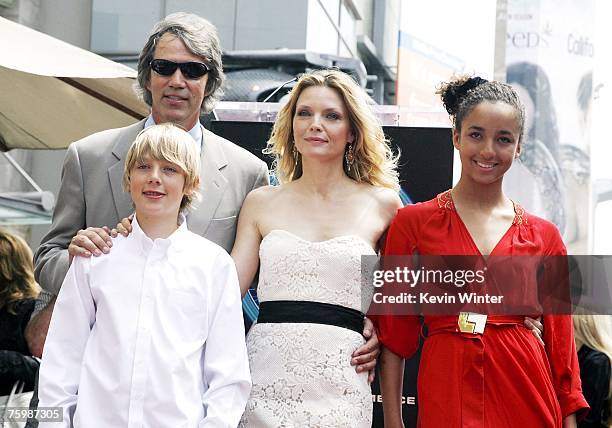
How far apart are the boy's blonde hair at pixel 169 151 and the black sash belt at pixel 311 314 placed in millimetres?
517

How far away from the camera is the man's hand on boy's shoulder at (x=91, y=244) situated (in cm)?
287

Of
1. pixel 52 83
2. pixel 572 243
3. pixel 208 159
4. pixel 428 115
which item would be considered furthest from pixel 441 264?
A: pixel 572 243

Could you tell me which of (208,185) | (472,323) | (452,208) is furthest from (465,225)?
(208,185)

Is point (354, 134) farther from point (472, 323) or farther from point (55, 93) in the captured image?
point (55, 93)

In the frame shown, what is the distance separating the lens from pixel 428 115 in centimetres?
439

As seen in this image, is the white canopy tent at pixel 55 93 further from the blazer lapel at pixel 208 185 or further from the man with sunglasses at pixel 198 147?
the blazer lapel at pixel 208 185

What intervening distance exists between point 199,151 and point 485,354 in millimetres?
1210

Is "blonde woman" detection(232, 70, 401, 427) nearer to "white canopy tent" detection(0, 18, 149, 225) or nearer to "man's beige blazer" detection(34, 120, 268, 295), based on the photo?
"man's beige blazer" detection(34, 120, 268, 295)

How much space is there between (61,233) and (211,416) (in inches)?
39.2

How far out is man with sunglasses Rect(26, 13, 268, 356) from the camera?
11.1 feet

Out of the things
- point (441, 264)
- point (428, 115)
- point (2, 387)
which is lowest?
point (2, 387)

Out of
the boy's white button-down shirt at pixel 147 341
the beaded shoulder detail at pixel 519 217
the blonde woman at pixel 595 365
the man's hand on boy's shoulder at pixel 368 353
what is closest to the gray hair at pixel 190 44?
the boy's white button-down shirt at pixel 147 341

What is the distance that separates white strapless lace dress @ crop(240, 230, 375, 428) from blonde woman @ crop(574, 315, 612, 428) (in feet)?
6.16

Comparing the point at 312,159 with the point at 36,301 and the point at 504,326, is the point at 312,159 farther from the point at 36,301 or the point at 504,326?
the point at 36,301
